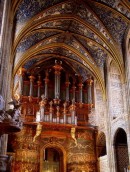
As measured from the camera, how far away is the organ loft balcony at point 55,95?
2134 centimetres

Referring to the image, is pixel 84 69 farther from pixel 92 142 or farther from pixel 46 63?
pixel 92 142

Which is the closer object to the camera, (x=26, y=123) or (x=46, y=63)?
(x=26, y=123)

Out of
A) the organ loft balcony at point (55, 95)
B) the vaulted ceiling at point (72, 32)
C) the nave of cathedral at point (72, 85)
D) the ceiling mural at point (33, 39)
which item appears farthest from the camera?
the organ loft balcony at point (55, 95)

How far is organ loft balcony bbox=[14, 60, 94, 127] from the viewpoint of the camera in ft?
70.0

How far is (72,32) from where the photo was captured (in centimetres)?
2070

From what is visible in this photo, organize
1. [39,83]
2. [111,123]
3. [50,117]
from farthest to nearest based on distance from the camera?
[39,83]
[50,117]
[111,123]

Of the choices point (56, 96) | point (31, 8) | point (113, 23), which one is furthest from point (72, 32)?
point (56, 96)

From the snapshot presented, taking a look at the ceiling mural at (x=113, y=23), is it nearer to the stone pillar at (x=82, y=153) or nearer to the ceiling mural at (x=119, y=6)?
the ceiling mural at (x=119, y=6)

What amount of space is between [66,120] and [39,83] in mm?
4434

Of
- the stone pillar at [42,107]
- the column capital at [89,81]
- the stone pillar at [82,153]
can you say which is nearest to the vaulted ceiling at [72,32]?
the column capital at [89,81]

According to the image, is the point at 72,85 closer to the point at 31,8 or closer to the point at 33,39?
the point at 33,39

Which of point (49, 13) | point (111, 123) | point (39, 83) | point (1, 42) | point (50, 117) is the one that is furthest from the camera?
point (39, 83)

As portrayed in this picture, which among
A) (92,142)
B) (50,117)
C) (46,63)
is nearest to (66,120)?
(50,117)

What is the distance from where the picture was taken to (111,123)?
19.8 metres
